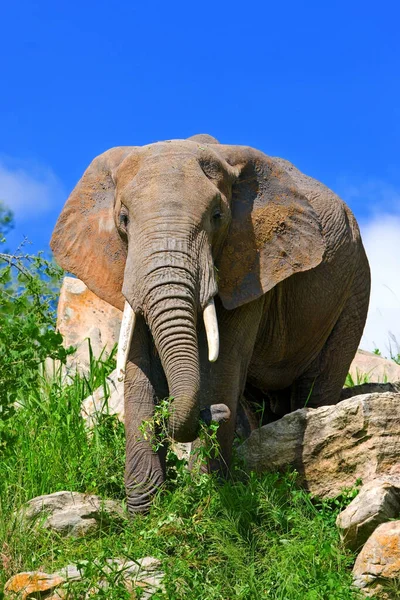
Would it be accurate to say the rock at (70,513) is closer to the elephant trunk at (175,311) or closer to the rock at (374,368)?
the elephant trunk at (175,311)

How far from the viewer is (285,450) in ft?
25.4

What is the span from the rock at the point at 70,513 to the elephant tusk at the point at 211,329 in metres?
1.27

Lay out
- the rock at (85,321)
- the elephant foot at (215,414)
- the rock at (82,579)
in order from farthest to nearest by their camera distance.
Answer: the rock at (85,321)
the elephant foot at (215,414)
the rock at (82,579)

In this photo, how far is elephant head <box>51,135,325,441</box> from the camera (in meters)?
6.93

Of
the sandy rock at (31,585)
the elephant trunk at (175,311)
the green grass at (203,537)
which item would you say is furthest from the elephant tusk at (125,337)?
the sandy rock at (31,585)

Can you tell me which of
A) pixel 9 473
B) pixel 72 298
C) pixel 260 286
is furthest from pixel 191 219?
pixel 72 298

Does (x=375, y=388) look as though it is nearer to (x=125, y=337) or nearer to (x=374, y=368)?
(x=374, y=368)

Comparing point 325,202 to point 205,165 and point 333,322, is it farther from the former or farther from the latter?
point 205,165

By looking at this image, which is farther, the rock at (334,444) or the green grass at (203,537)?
the rock at (334,444)

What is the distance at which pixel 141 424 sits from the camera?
761 cm

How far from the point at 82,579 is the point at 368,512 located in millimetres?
1704

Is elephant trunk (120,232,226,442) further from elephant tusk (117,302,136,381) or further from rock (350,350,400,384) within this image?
rock (350,350,400,384)

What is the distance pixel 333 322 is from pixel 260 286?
2.16 metres

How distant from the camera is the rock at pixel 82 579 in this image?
6.44 meters
